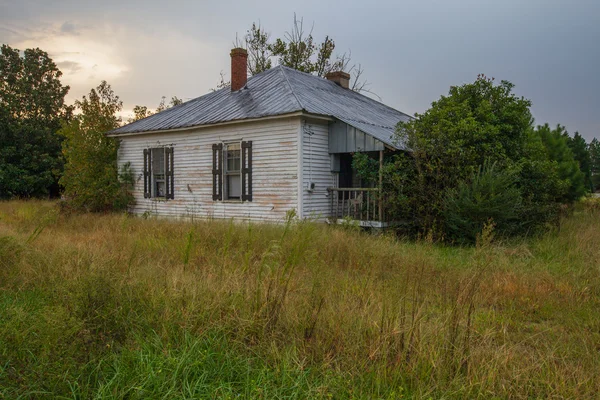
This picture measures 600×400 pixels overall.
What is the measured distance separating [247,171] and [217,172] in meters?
1.31

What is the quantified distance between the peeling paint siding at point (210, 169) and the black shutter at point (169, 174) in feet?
0.58

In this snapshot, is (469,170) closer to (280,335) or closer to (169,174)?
(280,335)

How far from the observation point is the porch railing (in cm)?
1167

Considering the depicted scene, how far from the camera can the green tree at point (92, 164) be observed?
16.6 metres

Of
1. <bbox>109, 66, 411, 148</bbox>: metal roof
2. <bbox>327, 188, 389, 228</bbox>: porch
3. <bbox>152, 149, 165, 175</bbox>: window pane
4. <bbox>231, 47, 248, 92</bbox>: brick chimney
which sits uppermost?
<bbox>231, 47, 248, 92</bbox>: brick chimney

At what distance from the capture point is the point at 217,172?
1417 centimetres

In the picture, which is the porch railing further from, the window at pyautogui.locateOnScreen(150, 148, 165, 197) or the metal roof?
the window at pyautogui.locateOnScreen(150, 148, 165, 197)

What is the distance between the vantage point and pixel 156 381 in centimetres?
300

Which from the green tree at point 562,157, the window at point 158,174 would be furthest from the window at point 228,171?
the green tree at point 562,157

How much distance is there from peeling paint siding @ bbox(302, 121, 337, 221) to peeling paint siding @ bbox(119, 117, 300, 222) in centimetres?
29

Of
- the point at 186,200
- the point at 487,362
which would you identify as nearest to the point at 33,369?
the point at 487,362

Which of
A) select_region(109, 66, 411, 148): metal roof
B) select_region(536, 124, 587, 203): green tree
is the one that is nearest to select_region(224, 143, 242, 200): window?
select_region(109, 66, 411, 148): metal roof

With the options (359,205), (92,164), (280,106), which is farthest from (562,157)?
(92,164)

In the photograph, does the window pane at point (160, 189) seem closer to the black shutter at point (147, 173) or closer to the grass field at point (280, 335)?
the black shutter at point (147, 173)
